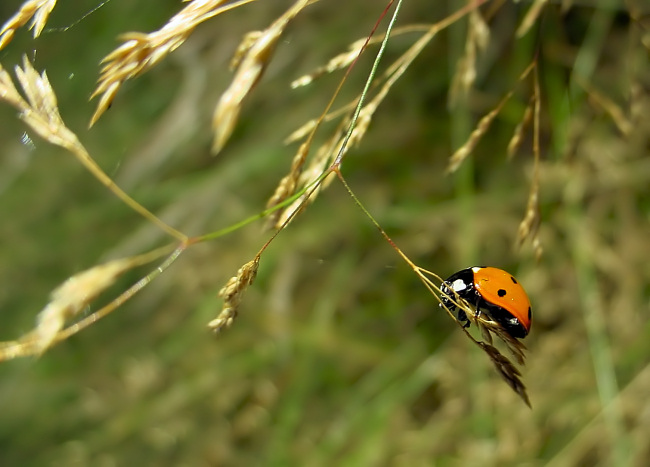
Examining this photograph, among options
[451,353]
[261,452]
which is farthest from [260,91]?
[261,452]

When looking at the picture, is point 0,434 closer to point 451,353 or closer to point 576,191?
point 451,353

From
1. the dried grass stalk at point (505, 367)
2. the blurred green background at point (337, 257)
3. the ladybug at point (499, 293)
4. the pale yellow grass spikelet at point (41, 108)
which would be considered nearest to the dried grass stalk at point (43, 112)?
the pale yellow grass spikelet at point (41, 108)

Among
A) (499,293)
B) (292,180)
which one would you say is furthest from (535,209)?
(292,180)

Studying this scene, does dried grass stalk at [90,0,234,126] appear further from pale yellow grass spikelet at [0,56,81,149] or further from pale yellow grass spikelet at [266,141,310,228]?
pale yellow grass spikelet at [266,141,310,228]

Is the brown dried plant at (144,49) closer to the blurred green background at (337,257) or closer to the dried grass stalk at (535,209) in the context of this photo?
the dried grass stalk at (535,209)

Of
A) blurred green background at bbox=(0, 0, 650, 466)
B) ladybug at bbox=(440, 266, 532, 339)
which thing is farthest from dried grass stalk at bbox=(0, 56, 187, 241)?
blurred green background at bbox=(0, 0, 650, 466)

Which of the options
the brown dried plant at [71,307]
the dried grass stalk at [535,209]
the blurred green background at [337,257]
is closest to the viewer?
the brown dried plant at [71,307]
